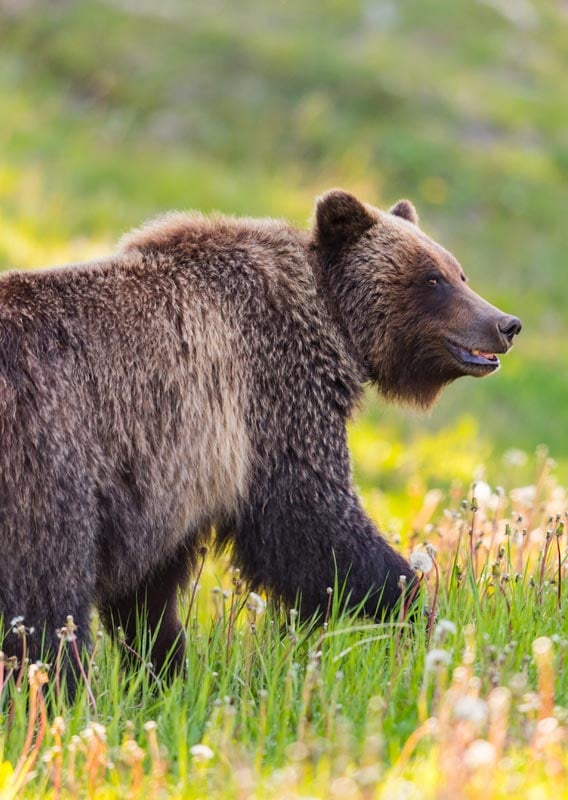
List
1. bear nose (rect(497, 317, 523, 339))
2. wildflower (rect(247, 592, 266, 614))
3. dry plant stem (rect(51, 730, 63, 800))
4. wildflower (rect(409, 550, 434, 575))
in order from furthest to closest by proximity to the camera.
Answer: bear nose (rect(497, 317, 523, 339)) < wildflower (rect(409, 550, 434, 575)) < wildflower (rect(247, 592, 266, 614)) < dry plant stem (rect(51, 730, 63, 800))

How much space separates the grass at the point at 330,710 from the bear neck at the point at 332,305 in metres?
0.98

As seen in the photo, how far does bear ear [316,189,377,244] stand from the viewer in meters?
5.54

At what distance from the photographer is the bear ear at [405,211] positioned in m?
6.23

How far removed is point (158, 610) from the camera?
17.6 feet

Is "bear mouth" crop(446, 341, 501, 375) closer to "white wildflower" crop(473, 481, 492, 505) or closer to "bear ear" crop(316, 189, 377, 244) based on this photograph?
"white wildflower" crop(473, 481, 492, 505)

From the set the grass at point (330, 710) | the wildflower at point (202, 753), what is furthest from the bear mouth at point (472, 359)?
the wildflower at point (202, 753)

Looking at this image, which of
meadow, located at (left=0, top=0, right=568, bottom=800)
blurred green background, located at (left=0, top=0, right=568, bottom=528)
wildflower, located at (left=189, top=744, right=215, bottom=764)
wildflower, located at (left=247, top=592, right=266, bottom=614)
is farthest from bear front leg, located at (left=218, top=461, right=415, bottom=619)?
blurred green background, located at (left=0, top=0, right=568, bottom=528)

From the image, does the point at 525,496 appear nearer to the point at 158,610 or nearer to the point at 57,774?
the point at 158,610

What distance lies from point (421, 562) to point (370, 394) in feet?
4.50

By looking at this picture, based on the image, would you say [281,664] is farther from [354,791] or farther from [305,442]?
[354,791]

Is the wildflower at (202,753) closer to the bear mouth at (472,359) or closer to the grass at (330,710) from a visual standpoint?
the grass at (330,710)

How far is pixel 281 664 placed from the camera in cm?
427

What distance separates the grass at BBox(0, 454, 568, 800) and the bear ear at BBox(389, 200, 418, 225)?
180cm

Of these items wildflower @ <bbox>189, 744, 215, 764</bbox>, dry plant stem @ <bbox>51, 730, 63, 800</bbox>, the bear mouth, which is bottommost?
dry plant stem @ <bbox>51, 730, 63, 800</bbox>
